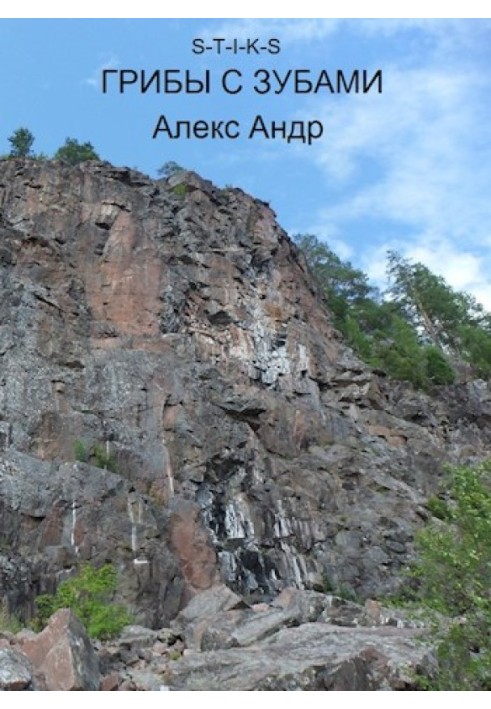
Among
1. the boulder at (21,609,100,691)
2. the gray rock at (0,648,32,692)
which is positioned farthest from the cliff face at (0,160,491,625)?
the gray rock at (0,648,32,692)

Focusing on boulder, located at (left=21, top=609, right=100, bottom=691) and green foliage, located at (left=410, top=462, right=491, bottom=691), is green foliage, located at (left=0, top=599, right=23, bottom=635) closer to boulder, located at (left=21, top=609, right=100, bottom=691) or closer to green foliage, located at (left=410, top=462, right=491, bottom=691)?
boulder, located at (left=21, top=609, right=100, bottom=691)

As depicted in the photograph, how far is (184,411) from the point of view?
33.3 metres

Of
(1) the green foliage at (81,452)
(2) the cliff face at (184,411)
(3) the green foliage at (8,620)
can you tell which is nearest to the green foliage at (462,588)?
(3) the green foliage at (8,620)

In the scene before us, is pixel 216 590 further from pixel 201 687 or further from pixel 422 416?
pixel 422 416

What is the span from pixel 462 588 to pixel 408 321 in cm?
5375

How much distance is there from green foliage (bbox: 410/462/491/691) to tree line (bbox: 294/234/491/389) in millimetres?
38411

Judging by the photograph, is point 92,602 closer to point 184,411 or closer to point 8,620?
point 8,620

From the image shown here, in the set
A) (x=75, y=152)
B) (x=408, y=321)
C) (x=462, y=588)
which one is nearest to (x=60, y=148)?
(x=75, y=152)

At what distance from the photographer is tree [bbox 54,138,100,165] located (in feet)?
183

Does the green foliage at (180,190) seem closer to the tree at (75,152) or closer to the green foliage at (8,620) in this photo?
the tree at (75,152)

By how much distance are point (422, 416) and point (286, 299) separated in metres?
11.3

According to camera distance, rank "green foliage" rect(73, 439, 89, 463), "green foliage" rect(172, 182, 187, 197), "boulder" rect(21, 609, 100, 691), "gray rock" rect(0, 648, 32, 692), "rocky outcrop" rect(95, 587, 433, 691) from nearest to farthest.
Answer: "gray rock" rect(0, 648, 32, 692) → "boulder" rect(21, 609, 100, 691) → "rocky outcrop" rect(95, 587, 433, 691) → "green foliage" rect(73, 439, 89, 463) → "green foliage" rect(172, 182, 187, 197)

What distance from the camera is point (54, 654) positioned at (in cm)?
1334

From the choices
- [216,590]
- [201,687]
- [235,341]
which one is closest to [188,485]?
[216,590]
